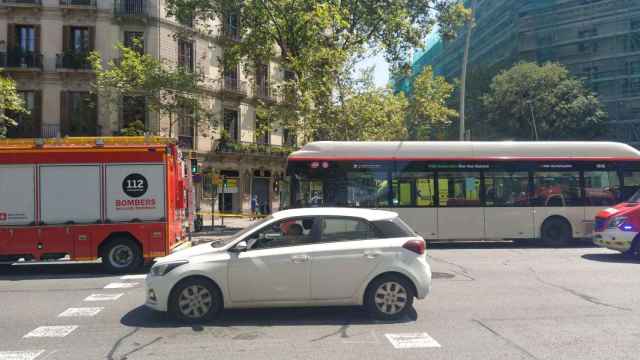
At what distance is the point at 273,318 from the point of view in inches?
302

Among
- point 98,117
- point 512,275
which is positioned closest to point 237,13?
point 98,117

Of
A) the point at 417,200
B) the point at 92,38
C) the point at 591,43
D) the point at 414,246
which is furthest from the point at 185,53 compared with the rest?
the point at 591,43

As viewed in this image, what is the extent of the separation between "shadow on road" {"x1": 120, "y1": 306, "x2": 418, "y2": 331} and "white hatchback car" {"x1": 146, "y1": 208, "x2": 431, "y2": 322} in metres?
0.21

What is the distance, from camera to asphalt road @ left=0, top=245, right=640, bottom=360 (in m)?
6.14

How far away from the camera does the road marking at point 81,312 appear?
8.15 metres

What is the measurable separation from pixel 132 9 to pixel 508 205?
2701cm

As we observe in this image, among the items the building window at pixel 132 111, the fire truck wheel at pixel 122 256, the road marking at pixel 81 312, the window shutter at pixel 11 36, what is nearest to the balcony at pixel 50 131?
the building window at pixel 132 111

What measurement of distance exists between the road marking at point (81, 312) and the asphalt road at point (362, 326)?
2 centimetres

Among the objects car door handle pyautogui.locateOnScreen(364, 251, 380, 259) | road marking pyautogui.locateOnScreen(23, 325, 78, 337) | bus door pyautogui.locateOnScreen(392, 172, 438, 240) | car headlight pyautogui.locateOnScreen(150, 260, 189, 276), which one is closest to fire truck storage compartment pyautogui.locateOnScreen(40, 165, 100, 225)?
road marking pyautogui.locateOnScreen(23, 325, 78, 337)

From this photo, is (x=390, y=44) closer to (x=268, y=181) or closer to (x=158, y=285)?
(x=268, y=181)

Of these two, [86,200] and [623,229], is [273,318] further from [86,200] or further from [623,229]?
[623,229]

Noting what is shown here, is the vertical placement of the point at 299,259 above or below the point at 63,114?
below

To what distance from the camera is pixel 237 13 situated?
26672 mm

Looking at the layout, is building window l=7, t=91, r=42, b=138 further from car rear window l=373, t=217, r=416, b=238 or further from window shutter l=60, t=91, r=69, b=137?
car rear window l=373, t=217, r=416, b=238
